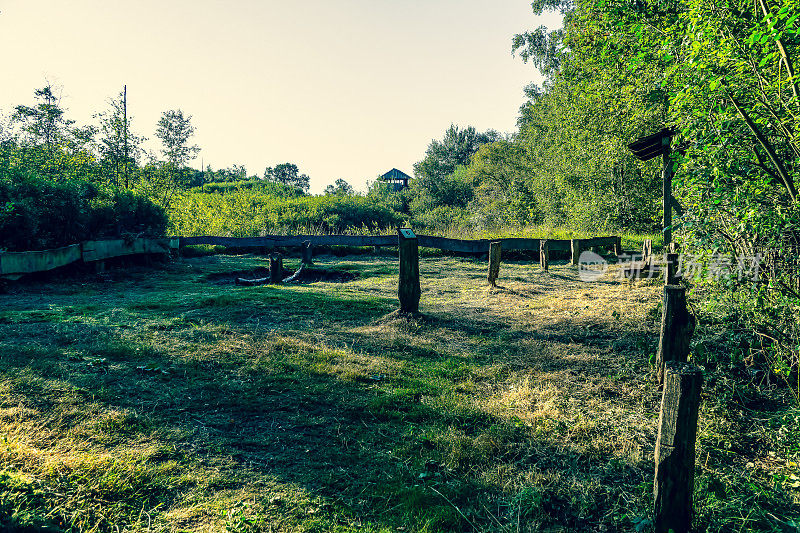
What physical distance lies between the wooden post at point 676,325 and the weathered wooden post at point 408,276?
3621 millimetres

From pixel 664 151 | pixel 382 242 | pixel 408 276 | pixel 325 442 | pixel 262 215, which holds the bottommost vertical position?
pixel 325 442

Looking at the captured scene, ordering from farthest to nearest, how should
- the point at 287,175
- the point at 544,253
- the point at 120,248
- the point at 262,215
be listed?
1. the point at 287,175
2. the point at 262,215
3. the point at 544,253
4. the point at 120,248

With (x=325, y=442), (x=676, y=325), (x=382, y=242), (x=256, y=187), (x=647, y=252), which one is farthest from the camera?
(x=256, y=187)

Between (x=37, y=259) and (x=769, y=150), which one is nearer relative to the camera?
(x=769, y=150)

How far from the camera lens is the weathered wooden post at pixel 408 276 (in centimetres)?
708

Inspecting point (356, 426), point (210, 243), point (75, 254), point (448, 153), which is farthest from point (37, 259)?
point (448, 153)

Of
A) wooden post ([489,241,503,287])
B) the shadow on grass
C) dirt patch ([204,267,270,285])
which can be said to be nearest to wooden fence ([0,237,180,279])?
dirt patch ([204,267,270,285])

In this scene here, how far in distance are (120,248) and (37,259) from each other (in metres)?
2.57

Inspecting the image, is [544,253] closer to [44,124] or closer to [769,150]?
[769,150]

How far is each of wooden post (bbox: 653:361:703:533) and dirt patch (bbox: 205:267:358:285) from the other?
30.3 feet

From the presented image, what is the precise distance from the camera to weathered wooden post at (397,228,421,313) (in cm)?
708

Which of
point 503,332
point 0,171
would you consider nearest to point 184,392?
point 503,332

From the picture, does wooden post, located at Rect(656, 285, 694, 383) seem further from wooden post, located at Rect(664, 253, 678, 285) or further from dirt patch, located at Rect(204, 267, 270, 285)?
dirt patch, located at Rect(204, 267, 270, 285)

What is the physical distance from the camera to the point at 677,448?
7.93 ft
